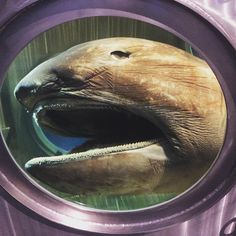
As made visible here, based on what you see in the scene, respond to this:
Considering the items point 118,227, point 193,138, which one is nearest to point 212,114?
point 193,138

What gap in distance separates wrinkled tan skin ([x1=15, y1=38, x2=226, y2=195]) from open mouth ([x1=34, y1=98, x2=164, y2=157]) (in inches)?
0.4

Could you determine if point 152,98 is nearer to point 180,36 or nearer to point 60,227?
point 180,36

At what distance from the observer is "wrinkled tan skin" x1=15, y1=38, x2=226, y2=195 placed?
573mm

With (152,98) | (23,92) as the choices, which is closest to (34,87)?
(23,92)

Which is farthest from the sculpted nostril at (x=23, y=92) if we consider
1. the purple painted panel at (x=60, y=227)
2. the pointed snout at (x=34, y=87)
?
the purple painted panel at (x=60, y=227)

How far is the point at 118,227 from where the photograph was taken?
605mm

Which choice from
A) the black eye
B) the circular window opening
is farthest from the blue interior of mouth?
the black eye

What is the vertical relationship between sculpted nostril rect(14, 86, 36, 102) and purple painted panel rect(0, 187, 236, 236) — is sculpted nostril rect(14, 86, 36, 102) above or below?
above

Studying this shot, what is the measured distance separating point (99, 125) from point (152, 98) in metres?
0.09

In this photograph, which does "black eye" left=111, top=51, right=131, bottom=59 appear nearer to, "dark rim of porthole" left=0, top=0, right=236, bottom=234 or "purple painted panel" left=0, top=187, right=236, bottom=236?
"dark rim of porthole" left=0, top=0, right=236, bottom=234

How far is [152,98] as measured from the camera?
57cm

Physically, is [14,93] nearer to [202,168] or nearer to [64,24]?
[64,24]

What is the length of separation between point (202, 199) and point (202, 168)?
33 mm

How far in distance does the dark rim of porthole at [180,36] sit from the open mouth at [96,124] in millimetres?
64
